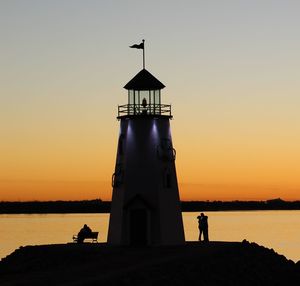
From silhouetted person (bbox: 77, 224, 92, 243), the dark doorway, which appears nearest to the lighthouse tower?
the dark doorway

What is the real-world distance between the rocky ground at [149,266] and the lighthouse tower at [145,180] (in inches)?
51.0

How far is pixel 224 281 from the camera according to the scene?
114 ft

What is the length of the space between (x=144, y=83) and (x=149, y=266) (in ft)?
45.8

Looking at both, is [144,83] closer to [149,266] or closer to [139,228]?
[139,228]

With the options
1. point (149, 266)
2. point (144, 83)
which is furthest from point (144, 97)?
point (149, 266)

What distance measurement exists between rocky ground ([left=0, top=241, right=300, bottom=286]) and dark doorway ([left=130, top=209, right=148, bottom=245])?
138 centimetres

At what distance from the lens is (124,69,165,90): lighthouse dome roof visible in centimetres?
4359

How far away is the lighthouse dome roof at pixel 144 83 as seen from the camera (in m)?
43.6

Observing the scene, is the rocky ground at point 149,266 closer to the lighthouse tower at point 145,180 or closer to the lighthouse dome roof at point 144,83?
the lighthouse tower at point 145,180

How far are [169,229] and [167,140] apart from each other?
467 cm

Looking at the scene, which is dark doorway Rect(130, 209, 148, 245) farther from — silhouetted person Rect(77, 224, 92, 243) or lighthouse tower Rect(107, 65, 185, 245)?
silhouetted person Rect(77, 224, 92, 243)

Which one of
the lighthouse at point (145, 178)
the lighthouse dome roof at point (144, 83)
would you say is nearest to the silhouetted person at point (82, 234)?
the lighthouse at point (145, 178)

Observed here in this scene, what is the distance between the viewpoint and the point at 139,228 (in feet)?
140

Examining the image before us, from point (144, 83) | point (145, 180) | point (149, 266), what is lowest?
point (149, 266)
